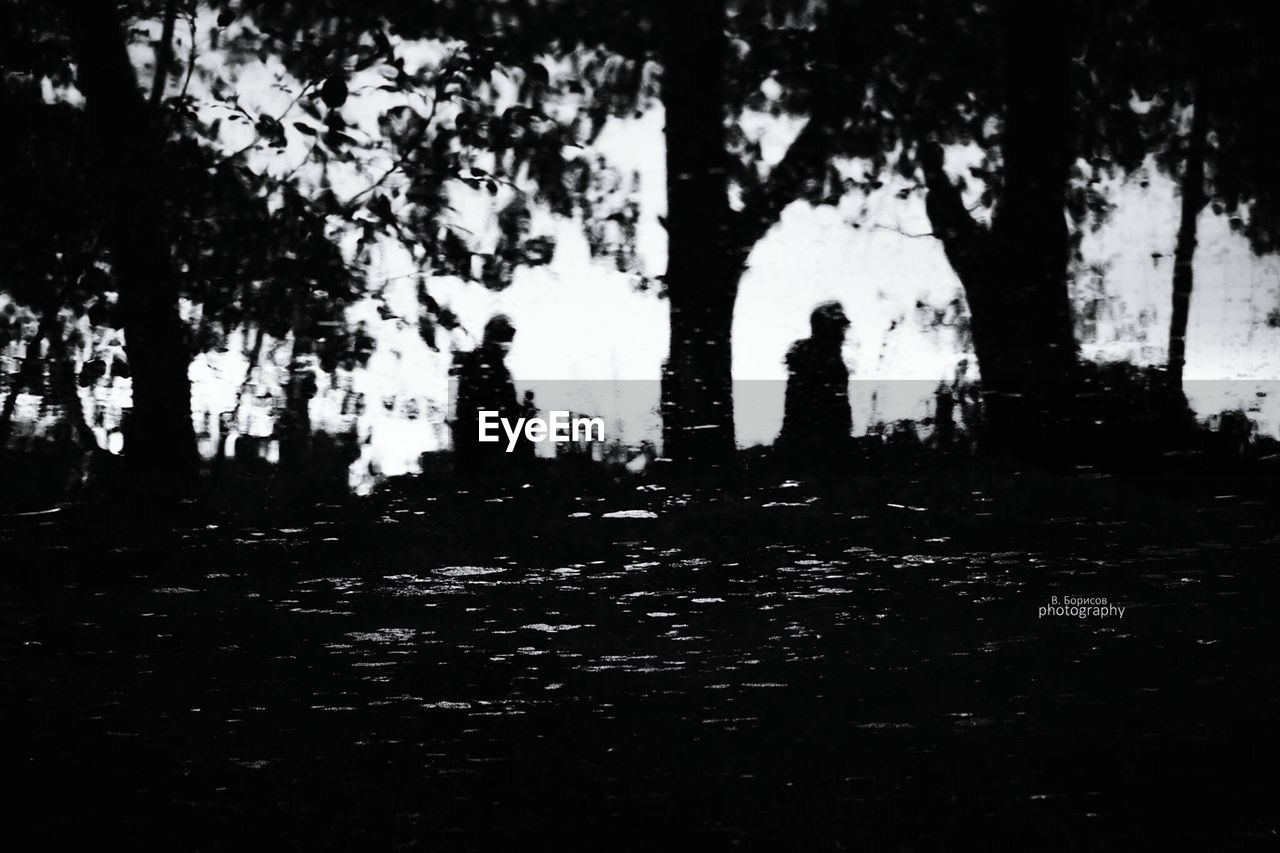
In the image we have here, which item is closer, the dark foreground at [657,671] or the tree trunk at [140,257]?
the dark foreground at [657,671]

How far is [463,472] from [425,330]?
172 mm

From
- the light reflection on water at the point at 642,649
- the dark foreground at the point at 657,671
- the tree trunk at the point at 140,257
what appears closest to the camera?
the dark foreground at the point at 657,671

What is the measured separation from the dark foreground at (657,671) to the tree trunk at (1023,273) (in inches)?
3.5

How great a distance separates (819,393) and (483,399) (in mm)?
399

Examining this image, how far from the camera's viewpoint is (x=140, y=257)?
4.53ft

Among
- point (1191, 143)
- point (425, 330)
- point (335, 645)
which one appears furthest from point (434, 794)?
point (1191, 143)

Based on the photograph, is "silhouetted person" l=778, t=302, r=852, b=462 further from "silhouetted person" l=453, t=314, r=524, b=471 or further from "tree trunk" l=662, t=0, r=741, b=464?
"silhouetted person" l=453, t=314, r=524, b=471

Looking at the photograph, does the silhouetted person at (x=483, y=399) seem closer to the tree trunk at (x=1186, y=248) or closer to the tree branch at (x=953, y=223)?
the tree branch at (x=953, y=223)

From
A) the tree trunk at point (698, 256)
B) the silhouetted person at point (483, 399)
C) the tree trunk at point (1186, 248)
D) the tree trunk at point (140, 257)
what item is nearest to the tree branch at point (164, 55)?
the tree trunk at point (140, 257)

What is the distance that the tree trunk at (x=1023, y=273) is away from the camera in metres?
1.40

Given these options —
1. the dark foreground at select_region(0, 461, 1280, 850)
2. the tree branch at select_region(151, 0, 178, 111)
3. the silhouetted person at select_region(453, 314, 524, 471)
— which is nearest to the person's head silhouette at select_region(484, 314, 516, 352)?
the silhouetted person at select_region(453, 314, 524, 471)

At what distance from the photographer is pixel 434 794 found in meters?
1.11

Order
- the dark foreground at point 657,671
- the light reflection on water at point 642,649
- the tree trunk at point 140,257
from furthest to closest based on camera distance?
1. the tree trunk at point 140,257
2. the light reflection on water at point 642,649
3. the dark foreground at point 657,671

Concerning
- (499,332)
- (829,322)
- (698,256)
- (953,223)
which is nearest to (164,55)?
(499,332)
